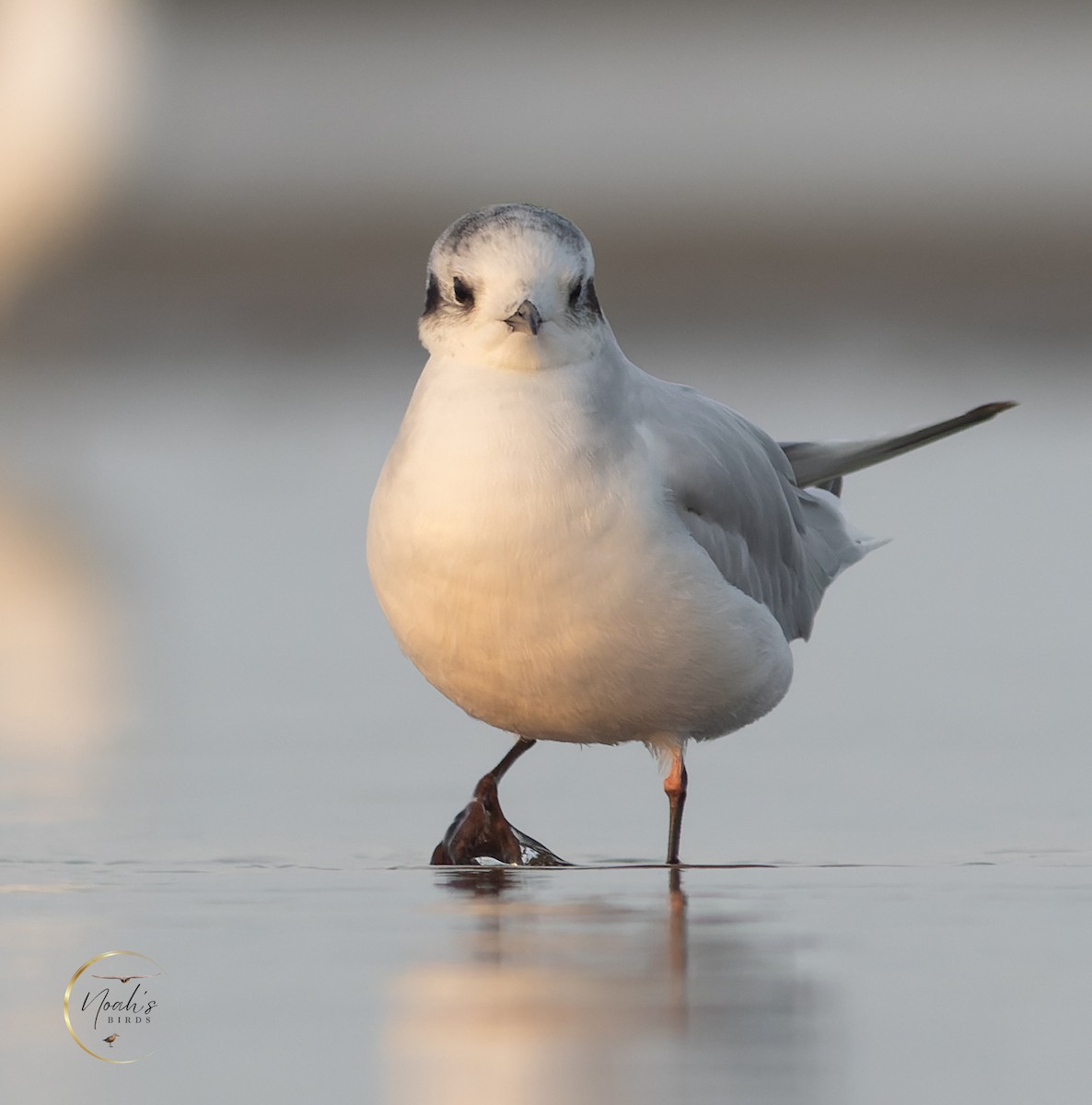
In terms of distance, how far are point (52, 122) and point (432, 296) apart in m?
7.84

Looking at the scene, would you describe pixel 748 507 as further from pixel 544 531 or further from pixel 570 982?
pixel 570 982

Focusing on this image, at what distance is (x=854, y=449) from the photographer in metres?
5.56

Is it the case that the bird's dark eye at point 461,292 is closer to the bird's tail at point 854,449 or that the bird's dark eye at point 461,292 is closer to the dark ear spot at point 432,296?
the dark ear spot at point 432,296

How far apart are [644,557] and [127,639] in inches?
100

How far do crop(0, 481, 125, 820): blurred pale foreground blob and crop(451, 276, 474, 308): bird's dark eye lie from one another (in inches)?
42.5

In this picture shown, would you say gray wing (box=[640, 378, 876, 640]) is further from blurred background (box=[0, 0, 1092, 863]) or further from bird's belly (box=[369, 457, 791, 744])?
blurred background (box=[0, 0, 1092, 863])

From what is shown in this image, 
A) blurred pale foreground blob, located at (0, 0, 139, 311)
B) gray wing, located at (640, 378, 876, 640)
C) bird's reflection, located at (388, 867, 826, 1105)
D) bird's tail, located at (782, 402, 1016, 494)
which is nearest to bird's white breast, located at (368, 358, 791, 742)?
gray wing, located at (640, 378, 876, 640)

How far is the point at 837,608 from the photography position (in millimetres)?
7074

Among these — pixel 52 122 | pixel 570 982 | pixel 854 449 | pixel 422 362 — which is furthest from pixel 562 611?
pixel 422 362

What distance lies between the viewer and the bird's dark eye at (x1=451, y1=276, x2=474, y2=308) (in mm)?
4270

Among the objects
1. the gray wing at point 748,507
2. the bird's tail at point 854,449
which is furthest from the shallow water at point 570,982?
the bird's tail at point 854,449

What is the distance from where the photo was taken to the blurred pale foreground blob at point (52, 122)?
11.7m

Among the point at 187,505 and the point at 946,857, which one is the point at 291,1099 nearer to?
the point at 946,857

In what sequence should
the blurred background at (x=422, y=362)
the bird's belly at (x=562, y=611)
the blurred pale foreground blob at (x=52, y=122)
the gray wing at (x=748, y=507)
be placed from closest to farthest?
the bird's belly at (x=562, y=611) → the gray wing at (x=748, y=507) → the blurred background at (x=422, y=362) → the blurred pale foreground blob at (x=52, y=122)
